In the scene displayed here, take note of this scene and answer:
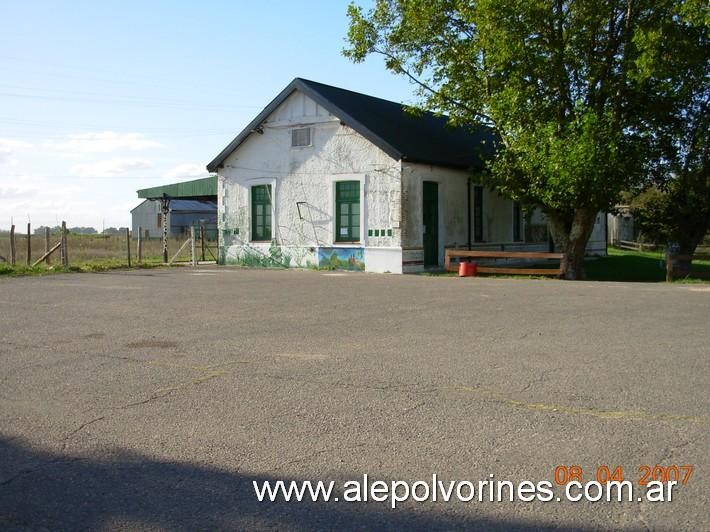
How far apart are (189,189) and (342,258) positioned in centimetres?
2245

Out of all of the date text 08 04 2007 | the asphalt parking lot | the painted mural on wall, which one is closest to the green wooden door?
the painted mural on wall

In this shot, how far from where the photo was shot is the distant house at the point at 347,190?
70.5ft

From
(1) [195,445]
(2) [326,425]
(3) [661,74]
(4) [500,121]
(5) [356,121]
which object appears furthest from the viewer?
(5) [356,121]

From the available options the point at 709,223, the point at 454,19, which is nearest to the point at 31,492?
the point at 454,19

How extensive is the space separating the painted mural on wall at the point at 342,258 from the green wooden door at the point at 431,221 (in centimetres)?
204

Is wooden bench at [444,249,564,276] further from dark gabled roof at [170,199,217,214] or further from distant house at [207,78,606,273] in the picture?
dark gabled roof at [170,199,217,214]

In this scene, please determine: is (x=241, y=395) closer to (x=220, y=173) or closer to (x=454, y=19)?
(x=454, y=19)

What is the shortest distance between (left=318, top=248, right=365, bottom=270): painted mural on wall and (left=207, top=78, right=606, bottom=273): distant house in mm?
34

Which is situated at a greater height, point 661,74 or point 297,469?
point 661,74

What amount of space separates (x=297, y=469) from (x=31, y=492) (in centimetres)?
152

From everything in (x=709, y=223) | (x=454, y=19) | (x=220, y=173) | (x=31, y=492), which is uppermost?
(x=454, y=19)

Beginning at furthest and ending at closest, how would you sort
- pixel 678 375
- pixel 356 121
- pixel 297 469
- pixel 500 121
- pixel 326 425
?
pixel 356 121
pixel 500 121
pixel 678 375
pixel 326 425
pixel 297 469

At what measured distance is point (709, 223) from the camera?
2197 cm

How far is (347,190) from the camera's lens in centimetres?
2252
